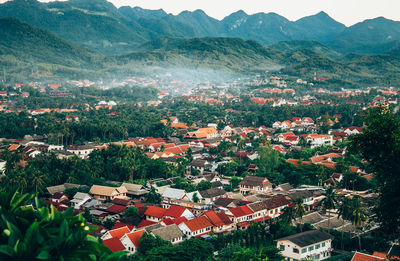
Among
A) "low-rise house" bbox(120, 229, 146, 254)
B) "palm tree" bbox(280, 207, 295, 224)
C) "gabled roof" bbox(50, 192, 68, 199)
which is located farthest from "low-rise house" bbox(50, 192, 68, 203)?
"palm tree" bbox(280, 207, 295, 224)

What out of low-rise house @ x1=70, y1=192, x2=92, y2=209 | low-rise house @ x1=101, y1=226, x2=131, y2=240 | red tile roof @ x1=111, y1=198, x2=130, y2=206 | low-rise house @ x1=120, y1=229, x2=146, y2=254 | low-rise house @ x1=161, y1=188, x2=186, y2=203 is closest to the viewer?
low-rise house @ x1=120, y1=229, x2=146, y2=254

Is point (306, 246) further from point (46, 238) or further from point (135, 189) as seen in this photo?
point (46, 238)

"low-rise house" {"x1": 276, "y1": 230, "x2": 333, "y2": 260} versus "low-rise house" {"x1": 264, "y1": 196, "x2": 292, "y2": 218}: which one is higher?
"low-rise house" {"x1": 276, "y1": 230, "x2": 333, "y2": 260}

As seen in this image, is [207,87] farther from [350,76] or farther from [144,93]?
[350,76]

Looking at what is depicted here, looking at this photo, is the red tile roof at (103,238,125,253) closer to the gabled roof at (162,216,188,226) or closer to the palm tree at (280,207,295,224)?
the gabled roof at (162,216,188,226)

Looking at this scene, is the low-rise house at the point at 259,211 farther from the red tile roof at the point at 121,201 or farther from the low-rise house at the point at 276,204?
the red tile roof at the point at 121,201

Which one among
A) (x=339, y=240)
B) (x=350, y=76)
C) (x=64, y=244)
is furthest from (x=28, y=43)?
(x=64, y=244)
